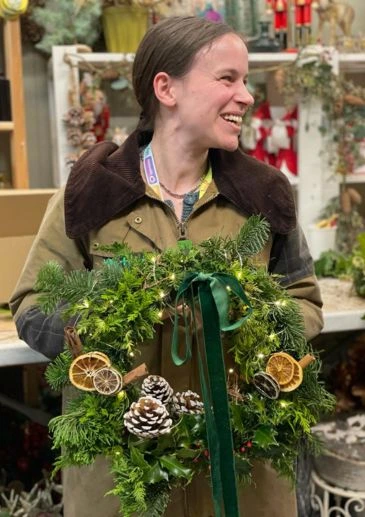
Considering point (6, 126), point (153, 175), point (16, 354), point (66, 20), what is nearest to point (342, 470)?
point (16, 354)

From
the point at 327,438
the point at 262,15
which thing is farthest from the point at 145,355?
the point at 262,15

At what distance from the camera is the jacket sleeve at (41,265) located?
1109 mm

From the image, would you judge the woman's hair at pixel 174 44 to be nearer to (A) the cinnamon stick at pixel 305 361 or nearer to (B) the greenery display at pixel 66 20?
(A) the cinnamon stick at pixel 305 361

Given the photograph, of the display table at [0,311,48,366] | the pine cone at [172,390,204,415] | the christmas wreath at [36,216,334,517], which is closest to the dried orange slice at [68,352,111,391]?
the christmas wreath at [36,216,334,517]

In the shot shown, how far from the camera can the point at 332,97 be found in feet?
7.04

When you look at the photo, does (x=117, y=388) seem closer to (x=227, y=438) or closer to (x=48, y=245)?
(x=227, y=438)

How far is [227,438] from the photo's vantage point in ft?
2.79

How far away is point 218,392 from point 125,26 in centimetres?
149

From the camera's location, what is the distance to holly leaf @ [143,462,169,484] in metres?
0.86

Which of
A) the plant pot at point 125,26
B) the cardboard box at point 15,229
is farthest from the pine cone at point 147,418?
the plant pot at point 125,26

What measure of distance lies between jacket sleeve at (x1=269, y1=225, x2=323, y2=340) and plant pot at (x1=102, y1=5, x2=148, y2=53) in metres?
1.08

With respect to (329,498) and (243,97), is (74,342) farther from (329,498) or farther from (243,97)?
(329,498)

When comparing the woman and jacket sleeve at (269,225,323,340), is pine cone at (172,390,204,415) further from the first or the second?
jacket sleeve at (269,225,323,340)

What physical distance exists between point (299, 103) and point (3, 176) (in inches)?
38.2
